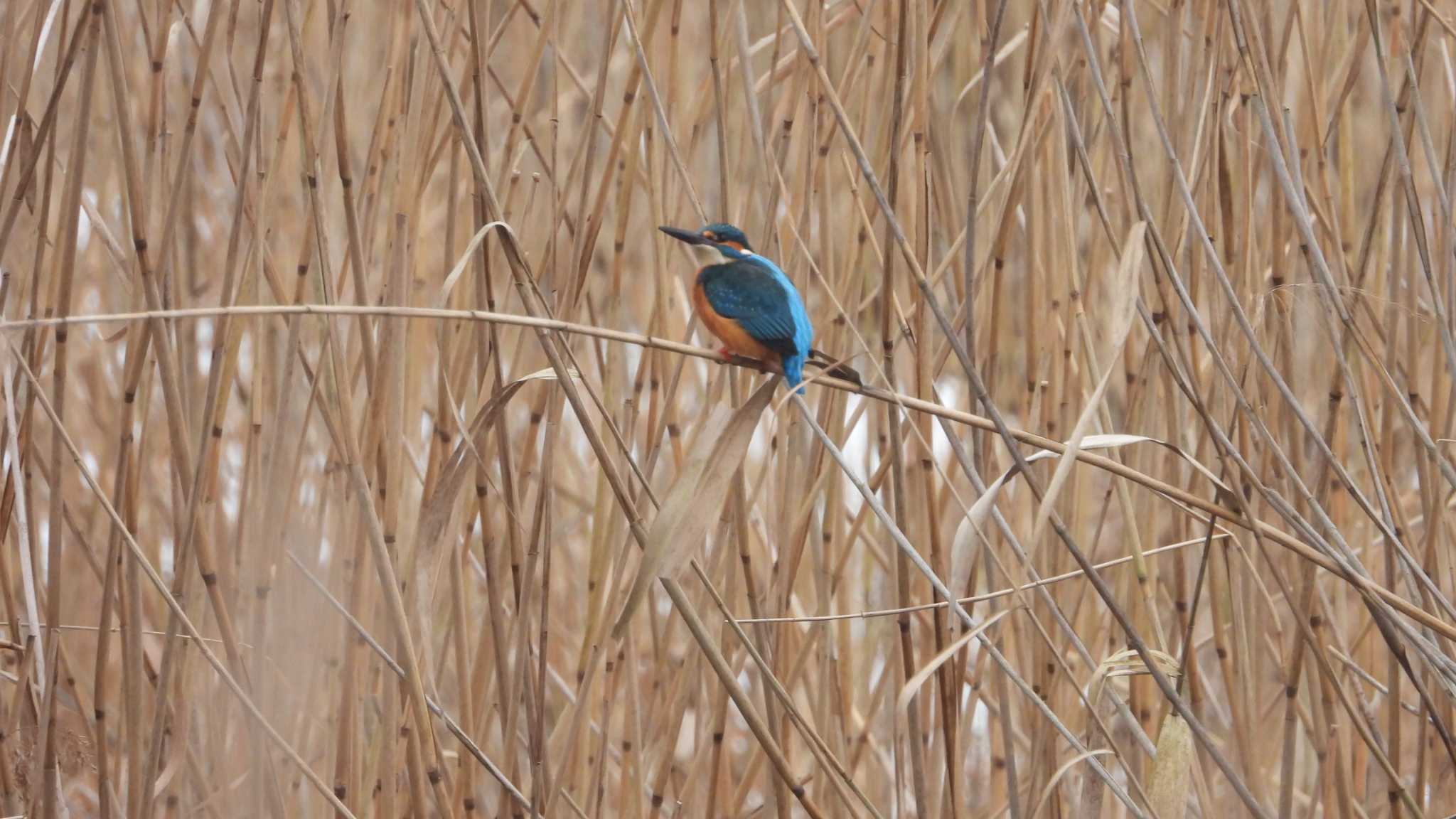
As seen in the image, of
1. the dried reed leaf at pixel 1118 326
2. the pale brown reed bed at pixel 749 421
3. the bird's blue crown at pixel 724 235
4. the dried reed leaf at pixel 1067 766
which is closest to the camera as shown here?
the dried reed leaf at pixel 1118 326

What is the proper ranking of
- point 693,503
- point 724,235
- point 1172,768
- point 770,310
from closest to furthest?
point 693,503, point 1172,768, point 770,310, point 724,235

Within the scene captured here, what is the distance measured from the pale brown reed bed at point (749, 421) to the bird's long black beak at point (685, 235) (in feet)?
0.19

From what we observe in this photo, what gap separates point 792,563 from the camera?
5.54 feet

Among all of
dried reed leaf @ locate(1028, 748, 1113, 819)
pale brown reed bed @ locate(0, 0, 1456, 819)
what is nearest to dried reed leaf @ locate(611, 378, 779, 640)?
pale brown reed bed @ locate(0, 0, 1456, 819)

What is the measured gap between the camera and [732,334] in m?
1.73

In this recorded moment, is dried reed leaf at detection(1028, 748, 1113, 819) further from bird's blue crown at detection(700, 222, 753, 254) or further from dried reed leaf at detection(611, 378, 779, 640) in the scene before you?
bird's blue crown at detection(700, 222, 753, 254)

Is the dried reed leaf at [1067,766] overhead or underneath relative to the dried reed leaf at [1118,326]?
underneath

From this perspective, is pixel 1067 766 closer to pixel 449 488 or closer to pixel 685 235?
pixel 449 488

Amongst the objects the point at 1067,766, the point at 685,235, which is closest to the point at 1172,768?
the point at 1067,766

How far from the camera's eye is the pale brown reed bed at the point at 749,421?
1.32 meters

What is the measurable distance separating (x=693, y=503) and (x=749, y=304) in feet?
2.12

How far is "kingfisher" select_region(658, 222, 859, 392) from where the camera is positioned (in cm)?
163

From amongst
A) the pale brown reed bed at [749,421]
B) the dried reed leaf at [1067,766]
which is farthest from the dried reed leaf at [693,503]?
the dried reed leaf at [1067,766]

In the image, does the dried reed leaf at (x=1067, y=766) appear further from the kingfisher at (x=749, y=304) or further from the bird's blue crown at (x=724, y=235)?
the bird's blue crown at (x=724, y=235)
